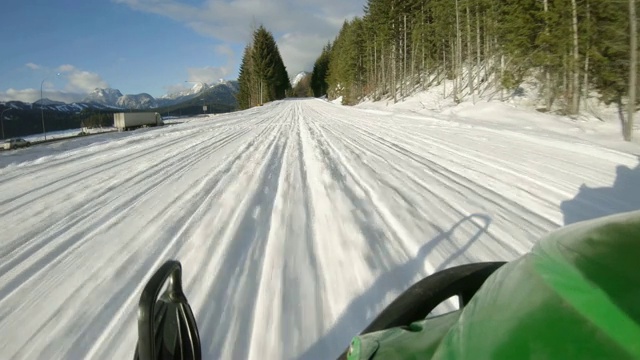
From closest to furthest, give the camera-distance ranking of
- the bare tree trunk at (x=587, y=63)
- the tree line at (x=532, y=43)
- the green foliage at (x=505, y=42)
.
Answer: the tree line at (x=532, y=43), the green foliage at (x=505, y=42), the bare tree trunk at (x=587, y=63)

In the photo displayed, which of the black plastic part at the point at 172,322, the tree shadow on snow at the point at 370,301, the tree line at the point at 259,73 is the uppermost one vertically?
the tree line at the point at 259,73

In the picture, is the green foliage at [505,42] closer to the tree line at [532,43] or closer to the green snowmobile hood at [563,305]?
the tree line at [532,43]

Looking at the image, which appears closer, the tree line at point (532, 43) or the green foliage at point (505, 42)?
the tree line at point (532, 43)

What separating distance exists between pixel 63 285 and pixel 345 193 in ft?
12.5

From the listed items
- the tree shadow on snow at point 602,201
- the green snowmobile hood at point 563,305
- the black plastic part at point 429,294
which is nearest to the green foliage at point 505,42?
the tree shadow on snow at point 602,201

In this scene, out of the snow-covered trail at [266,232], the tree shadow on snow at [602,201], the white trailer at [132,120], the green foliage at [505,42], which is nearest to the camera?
the snow-covered trail at [266,232]

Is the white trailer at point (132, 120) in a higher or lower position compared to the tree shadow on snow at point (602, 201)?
higher

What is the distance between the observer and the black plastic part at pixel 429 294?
1.66 meters

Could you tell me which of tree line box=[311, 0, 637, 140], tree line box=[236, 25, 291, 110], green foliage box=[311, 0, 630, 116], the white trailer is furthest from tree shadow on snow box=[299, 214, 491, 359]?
tree line box=[236, 25, 291, 110]

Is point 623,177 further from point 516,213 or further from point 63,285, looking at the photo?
point 63,285

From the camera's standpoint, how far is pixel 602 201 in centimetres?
479

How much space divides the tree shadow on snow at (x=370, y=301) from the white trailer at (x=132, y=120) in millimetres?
48273

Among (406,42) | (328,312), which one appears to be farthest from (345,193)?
(406,42)

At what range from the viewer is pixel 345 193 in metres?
5.52
